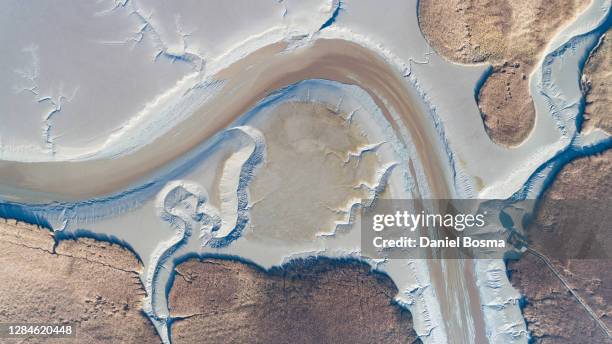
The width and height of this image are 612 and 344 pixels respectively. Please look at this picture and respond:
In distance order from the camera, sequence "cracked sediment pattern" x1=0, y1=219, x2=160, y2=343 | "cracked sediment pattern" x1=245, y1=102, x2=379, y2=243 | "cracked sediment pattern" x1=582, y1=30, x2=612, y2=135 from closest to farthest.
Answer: "cracked sediment pattern" x1=0, y1=219, x2=160, y2=343, "cracked sediment pattern" x1=582, y1=30, x2=612, y2=135, "cracked sediment pattern" x1=245, y1=102, x2=379, y2=243

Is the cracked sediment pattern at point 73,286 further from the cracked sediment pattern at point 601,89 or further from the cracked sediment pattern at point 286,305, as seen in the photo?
the cracked sediment pattern at point 601,89

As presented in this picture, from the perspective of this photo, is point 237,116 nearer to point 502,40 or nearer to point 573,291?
point 502,40

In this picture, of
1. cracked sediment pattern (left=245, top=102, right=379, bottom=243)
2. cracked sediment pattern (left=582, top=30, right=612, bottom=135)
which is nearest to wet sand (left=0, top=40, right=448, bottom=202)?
cracked sediment pattern (left=245, top=102, right=379, bottom=243)

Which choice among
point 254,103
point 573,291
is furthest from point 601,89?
point 254,103

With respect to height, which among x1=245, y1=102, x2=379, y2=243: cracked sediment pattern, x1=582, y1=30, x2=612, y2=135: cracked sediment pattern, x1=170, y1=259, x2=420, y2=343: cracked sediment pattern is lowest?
x1=170, y1=259, x2=420, y2=343: cracked sediment pattern

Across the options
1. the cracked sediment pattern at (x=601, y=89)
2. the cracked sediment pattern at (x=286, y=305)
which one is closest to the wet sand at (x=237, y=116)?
the cracked sediment pattern at (x=286, y=305)

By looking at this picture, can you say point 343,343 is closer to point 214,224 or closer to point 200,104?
point 214,224

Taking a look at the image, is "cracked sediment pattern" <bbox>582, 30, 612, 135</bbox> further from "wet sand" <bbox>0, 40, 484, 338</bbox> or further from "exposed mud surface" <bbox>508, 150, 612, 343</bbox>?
"wet sand" <bbox>0, 40, 484, 338</bbox>
